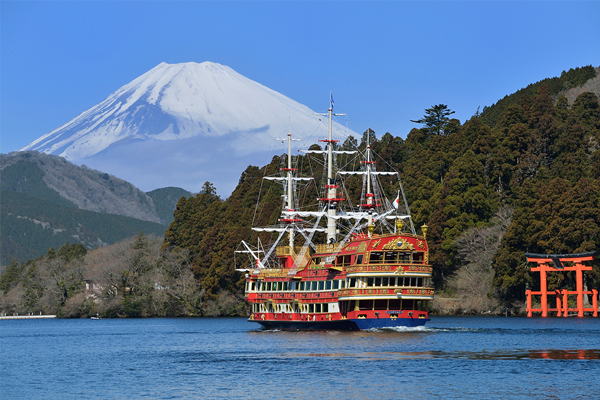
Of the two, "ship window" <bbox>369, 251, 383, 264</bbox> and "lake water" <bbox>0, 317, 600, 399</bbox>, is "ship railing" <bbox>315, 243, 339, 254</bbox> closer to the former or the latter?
"ship window" <bbox>369, 251, 383, 264</bbox>

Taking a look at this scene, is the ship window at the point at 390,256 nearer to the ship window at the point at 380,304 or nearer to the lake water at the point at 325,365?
the ship window at the point at 380,304

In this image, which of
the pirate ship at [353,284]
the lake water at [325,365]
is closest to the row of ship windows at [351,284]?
the pirate ship at [353,284]

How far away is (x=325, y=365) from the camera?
3875 cm

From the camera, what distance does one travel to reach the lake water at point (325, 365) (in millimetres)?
31781

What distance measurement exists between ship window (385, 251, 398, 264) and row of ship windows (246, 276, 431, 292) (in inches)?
40.9

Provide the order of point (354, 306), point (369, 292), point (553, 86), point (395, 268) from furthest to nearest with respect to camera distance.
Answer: point (553, 86) < point (354, 306) < point (369, 292) < point (395, 268)

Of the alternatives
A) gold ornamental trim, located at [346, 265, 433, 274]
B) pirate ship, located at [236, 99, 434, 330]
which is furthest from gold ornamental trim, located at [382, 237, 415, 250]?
gold ornamental trim, located at [346, 265, 433, 274]

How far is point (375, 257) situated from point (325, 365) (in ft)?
56.0

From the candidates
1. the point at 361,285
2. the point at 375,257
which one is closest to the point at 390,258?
the point at 375,257

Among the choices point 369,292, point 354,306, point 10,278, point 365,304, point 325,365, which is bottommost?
point 325,365

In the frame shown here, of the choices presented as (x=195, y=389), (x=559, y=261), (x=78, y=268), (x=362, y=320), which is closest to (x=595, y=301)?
(x=559, y=261)

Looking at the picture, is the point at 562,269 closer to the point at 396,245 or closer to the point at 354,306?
the point at 396,245

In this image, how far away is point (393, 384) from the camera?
107 ft

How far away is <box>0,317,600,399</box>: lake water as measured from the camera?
31781 mm
